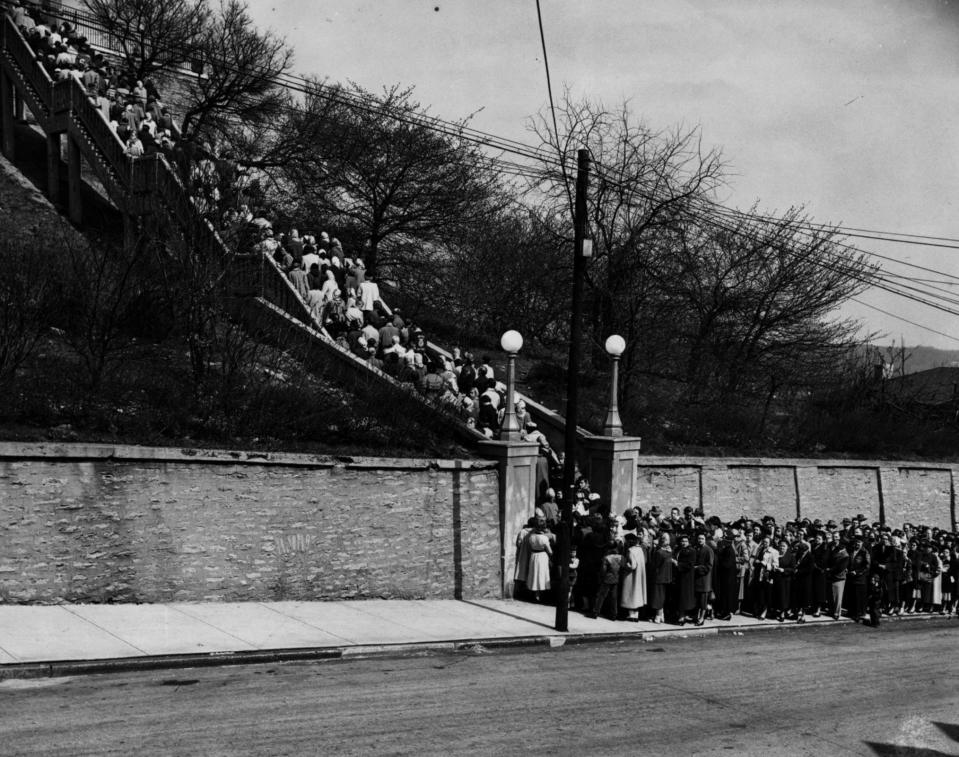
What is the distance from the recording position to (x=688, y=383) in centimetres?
3303

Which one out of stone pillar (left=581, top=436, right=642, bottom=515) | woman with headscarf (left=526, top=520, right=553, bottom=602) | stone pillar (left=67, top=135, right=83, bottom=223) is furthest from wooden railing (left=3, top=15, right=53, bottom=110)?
woman with headscarf (left=526, top=520, right=553, bottom=602)

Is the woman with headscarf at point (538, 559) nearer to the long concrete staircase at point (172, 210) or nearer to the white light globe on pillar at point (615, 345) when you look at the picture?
the long concrete staircase at point (172, 210)

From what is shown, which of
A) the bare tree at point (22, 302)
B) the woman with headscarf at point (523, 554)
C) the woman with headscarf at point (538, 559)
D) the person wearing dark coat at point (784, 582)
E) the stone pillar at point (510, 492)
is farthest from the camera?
the person wearing dark coat at point (784, 582)

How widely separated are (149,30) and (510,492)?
25.7 meters

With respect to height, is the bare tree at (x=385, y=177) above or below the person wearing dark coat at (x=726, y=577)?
above

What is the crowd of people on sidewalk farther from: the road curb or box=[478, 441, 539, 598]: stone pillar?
the road curb

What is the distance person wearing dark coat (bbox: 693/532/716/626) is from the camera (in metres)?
18.0

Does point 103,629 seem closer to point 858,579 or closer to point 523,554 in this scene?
point 523,554

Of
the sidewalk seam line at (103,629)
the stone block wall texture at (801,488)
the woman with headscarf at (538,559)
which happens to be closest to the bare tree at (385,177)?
the stone block wall texture at (801,488)

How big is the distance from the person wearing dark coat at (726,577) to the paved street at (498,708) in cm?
458

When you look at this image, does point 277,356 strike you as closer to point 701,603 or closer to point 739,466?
point 701,603

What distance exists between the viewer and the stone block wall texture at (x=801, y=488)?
953 inches

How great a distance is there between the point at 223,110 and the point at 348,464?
Answer: 929 inches

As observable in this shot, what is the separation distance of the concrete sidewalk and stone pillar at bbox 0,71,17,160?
18.7 m
